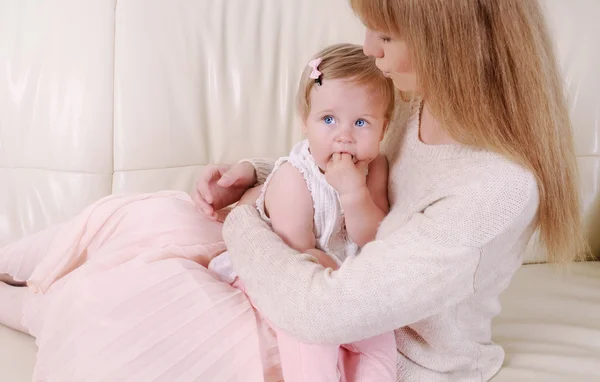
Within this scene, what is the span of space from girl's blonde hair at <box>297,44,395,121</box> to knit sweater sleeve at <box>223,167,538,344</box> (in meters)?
0.25

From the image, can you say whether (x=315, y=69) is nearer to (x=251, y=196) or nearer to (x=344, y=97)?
(x=344, y=97)

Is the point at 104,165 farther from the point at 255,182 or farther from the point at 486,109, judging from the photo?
the point at 486,109

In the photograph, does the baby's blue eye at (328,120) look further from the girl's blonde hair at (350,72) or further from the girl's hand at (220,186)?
the girl's hand at (220,186)

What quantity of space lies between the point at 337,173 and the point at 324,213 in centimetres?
9

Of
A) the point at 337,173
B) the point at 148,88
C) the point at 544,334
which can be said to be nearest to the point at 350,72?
the point at 337,173

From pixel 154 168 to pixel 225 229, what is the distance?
2.14 feet

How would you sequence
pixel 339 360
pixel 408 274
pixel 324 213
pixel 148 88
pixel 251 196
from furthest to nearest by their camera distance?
1. pixel 148 88
2. pixel 251 196
3. pixel 324 213
4. pixel 339 360
5. pixel 408 274

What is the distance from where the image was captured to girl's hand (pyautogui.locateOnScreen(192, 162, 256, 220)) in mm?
1204

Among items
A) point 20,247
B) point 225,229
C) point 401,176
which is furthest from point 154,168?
point 401,176

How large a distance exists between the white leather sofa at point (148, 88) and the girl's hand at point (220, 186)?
398 millimetres

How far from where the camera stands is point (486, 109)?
32.4 inches

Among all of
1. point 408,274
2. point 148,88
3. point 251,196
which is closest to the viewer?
point 408,274

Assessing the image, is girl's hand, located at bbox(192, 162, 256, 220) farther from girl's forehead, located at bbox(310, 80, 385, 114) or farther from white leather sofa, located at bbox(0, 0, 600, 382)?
white leather sofa, located at bbox(0, 0, 600, 382)

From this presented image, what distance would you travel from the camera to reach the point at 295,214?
100 centimetres
